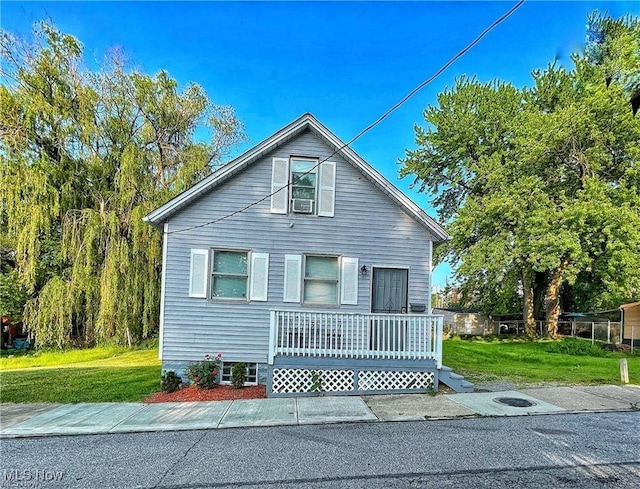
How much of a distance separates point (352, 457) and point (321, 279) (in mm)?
5010

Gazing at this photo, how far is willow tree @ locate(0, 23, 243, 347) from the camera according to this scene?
12766 millimetres

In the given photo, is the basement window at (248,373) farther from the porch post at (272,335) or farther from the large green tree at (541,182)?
the large green tree at (541,182)

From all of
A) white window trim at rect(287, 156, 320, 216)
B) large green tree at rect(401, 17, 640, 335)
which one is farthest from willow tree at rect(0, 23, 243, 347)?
large green tree at rect(401, 17, 640, 335)

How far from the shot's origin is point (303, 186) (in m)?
9.47

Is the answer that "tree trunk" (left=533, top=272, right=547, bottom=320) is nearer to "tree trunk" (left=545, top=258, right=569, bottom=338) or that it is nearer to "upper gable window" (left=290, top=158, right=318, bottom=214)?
"tree trunk" (left=545, top=258, right=569, bottom=338)

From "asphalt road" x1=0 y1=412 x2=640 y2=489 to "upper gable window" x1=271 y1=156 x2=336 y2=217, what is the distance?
5093 mm

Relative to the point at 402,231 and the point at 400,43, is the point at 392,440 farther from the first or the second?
the point at 400,43

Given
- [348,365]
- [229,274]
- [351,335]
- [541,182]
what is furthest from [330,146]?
[541,182]

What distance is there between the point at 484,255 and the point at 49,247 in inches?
767

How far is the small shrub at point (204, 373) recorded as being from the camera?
8.34m

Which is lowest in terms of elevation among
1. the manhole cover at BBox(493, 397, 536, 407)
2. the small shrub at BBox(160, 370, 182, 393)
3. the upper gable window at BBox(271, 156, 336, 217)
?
the small shrub at BBox(160, 370, 182, 393)

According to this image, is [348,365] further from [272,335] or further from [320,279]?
[320,279]

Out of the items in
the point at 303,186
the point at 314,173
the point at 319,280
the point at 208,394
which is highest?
the point at 314,173

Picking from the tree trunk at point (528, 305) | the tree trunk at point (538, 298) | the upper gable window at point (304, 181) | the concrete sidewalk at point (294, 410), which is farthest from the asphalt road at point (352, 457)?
the tree trunk at point (538, 298)
